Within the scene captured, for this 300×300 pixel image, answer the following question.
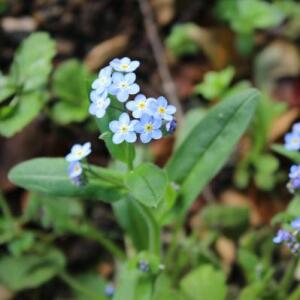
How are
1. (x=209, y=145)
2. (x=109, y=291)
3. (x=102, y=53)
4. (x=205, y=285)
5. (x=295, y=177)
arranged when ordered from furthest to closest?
(x=102, y=53) < (x=109, y=291) < (x=205, y=285) < (x=209, y=145) < (x=295, y=177)

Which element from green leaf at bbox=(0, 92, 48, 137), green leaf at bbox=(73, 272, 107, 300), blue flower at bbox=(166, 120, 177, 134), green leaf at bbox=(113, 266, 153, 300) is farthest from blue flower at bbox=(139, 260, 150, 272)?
green leaf at bbox=(0, 92, 48, 137)

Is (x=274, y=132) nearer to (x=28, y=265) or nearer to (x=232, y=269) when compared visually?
(x=232, y=269)

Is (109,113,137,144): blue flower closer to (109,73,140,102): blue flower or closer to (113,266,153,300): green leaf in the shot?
(109,73,140,102): blue flower

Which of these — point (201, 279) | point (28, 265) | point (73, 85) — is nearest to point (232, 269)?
point (201, 279)

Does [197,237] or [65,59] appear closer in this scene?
[197,237]

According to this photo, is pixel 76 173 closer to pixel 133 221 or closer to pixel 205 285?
pixel 133 221

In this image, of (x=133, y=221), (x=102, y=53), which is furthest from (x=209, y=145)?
(x=102, y=53)
